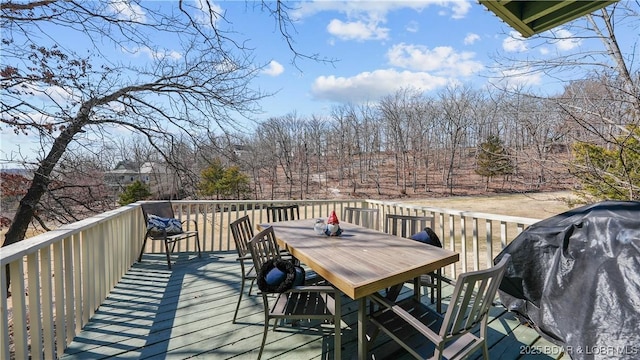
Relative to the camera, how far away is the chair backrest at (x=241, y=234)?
273cm

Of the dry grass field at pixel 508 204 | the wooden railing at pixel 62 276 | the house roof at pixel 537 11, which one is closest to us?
the wooden railing at pixel 62 276

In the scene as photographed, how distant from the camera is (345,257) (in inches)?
86.0

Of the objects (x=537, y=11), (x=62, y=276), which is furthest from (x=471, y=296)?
(x=62, y=276)

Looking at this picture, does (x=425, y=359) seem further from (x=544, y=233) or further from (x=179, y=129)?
(x=179, y=129)

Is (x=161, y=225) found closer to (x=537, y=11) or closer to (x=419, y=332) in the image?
(x=419, y=332)

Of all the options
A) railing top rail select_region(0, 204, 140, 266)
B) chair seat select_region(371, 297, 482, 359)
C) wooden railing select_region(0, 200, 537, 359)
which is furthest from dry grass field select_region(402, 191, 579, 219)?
railing top rail select_region(0, 204, 140, 266)

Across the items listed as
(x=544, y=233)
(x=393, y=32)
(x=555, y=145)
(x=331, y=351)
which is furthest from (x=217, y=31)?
(x=555, y=145)

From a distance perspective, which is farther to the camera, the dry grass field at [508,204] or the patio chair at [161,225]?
the dry grass field at [508,204]

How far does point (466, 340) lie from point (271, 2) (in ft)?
10.5

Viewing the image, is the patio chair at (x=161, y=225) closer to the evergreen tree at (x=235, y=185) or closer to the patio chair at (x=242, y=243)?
the patio chair at (x=242, y=243)

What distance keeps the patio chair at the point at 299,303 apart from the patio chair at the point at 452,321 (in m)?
0.25

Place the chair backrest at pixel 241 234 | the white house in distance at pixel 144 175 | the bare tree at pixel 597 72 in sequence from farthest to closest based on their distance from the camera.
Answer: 1. the white house in distance at pixel 144 175
2. the bare tree at pixel 597 72
3. the chair backrest at pixel 241 234

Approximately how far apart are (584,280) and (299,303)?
1.82 meters

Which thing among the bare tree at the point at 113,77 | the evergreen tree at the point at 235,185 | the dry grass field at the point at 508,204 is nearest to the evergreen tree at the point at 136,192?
the evergreen tree at the point at 235,185
